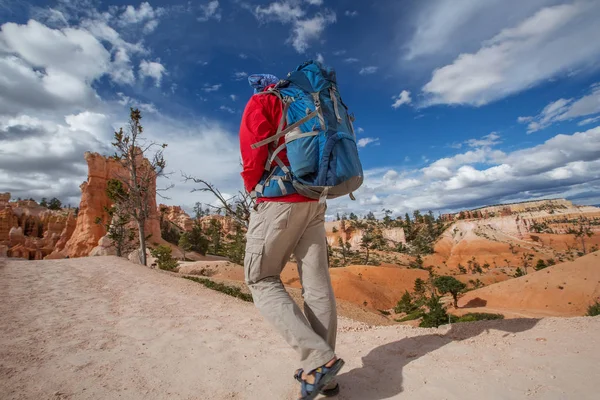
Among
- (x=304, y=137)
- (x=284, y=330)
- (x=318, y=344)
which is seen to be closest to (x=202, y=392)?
(x=284, y=330)

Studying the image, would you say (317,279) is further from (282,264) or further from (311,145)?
(311,145)

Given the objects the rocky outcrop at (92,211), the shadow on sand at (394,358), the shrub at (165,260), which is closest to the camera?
the shadow on sand at (394,358)

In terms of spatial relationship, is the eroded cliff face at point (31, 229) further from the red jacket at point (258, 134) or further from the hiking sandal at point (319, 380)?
the hiking sandal at point (319, 380)

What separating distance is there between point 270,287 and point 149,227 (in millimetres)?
39203

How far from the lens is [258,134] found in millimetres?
2240

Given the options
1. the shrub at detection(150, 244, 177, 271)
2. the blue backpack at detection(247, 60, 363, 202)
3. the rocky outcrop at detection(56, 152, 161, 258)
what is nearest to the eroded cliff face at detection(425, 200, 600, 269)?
the shrub at detection(150, 244, 177, 271)

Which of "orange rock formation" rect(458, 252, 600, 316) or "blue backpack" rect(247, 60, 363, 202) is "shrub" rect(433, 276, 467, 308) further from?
"blue backpack" rect(247, 60, 363, 202)

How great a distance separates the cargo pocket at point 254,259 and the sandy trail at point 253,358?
97 cm


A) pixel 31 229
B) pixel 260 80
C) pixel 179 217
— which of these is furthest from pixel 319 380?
pixel 179 217

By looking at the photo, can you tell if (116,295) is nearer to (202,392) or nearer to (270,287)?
(202,392)

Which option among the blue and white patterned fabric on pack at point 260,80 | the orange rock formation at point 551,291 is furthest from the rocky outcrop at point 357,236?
the blue and white patterned fabric on pack at point 260,80

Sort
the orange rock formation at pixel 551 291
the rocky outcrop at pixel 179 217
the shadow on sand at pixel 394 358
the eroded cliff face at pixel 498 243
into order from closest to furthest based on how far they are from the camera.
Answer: the shadow on sand at pixel 394 358 → the orange rock formation at pixel 551 291 → the eroded cliff face at pixel 498 243 → the rocky outcrop at pixel 179 217

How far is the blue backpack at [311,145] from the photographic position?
82.3 inches

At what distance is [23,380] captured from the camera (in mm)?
2652
